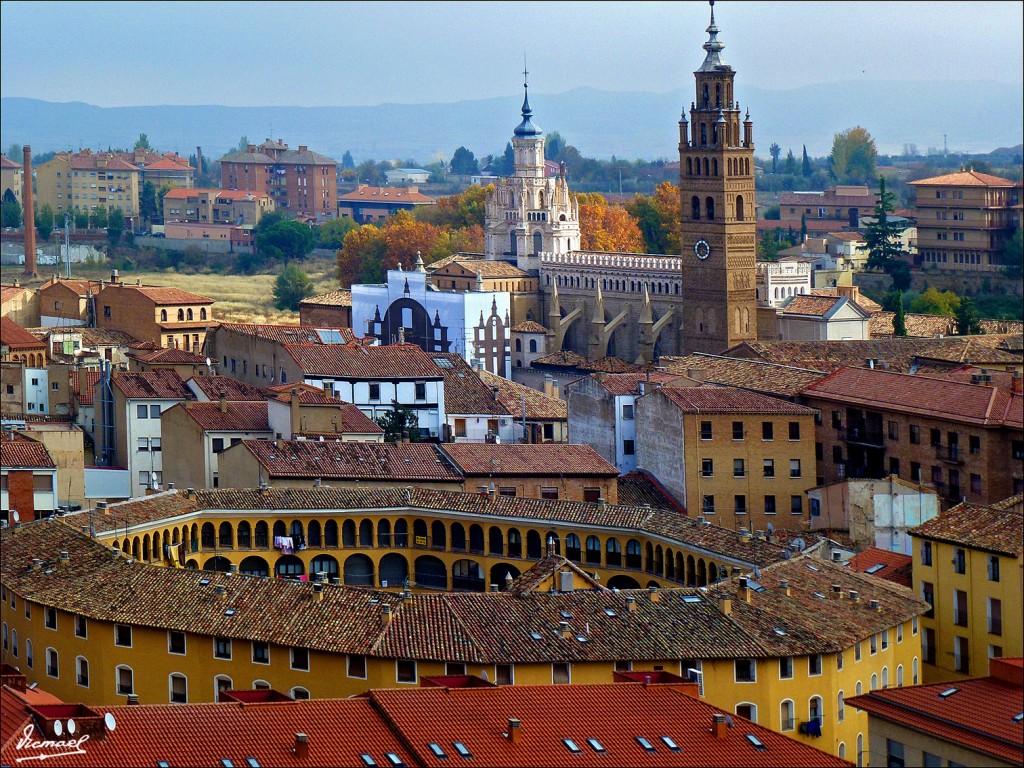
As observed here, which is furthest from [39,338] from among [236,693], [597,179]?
[597,179]

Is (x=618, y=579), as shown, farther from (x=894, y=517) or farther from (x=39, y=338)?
(x=39, y=338)

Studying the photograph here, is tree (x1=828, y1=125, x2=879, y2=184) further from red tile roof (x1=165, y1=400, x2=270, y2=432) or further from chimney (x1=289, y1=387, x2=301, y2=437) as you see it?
chimney (x1=289, y1=387, x2=301, y2=437)

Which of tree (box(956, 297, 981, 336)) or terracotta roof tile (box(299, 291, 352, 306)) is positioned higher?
Result: terracotta roof tile (box(299, 291, 352, 306))

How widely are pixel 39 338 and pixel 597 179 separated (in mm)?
121047

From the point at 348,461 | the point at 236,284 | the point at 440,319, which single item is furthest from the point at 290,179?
the point at 348,461

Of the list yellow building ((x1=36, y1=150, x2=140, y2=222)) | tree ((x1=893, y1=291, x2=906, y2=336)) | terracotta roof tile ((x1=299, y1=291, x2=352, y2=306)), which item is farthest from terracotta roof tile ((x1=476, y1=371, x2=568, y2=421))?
yellow building ((x1=36, y1=150, x2=140, y2=222))

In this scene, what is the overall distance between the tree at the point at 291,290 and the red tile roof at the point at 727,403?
6103 centimetres

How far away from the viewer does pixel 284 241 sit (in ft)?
468

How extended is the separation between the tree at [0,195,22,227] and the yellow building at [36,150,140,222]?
7.95 m

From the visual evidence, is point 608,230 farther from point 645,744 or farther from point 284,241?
point 645,744

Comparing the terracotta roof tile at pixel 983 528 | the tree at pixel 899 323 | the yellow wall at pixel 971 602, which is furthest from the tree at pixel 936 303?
the yellow wall at pixel 971 602

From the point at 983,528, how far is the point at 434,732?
13695mm

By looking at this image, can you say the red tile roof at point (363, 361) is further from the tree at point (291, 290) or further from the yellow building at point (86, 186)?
the yellow building at point (86, 186)

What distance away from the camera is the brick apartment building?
180625 mm
